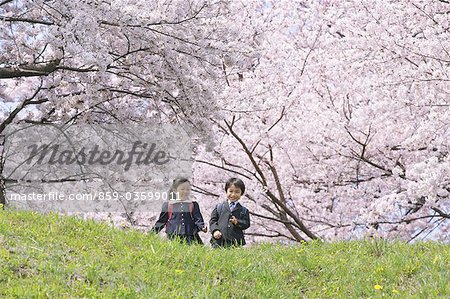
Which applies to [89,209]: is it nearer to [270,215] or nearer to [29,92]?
[29,92]

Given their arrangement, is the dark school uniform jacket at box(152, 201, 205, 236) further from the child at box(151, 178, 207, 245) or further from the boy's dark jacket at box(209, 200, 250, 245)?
the boy's dark jacket at box(209, 200, 250, 245)

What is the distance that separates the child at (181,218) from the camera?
6910 millimetres

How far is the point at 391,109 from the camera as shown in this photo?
31.9ft

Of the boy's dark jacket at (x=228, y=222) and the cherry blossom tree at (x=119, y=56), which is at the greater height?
the cherry blossom tree at (x=119, y=56)

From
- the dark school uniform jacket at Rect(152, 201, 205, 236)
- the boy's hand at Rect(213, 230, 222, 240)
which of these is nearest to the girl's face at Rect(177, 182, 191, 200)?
the dark school uniform jacket at Rect(152, 201, 205, 236)

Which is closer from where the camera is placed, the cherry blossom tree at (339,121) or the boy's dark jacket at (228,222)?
the boy's dark jacket at (228,222)

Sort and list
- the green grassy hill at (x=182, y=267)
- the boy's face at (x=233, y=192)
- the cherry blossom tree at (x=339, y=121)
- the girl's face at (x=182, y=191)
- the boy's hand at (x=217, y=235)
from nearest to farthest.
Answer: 1. the green grassy hill at (x=182, y=267)
2. the boy's hand at (x=217, y=235)
3. the boy's face at (x=233, y=192)
4. the girl's face at (x=182, y=191)
5. the cherry blossom tree at (x=339, y=121)

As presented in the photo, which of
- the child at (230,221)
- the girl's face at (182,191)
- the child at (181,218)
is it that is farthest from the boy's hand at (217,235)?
the girl's face at (182,191)

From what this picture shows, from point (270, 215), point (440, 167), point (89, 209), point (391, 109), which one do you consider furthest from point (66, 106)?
point (440, 167)

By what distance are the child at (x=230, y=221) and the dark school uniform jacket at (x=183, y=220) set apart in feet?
0.61

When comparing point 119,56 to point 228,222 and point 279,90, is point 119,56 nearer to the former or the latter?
point 228,222

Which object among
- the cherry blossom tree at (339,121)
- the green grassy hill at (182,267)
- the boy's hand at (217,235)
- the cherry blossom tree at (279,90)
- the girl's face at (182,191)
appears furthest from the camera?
the cherry blossom tree at (339,121)

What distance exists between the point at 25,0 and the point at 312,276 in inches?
176

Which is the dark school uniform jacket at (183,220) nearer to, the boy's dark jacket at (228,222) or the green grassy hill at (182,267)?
the boy's dark jacket at (228,222)
